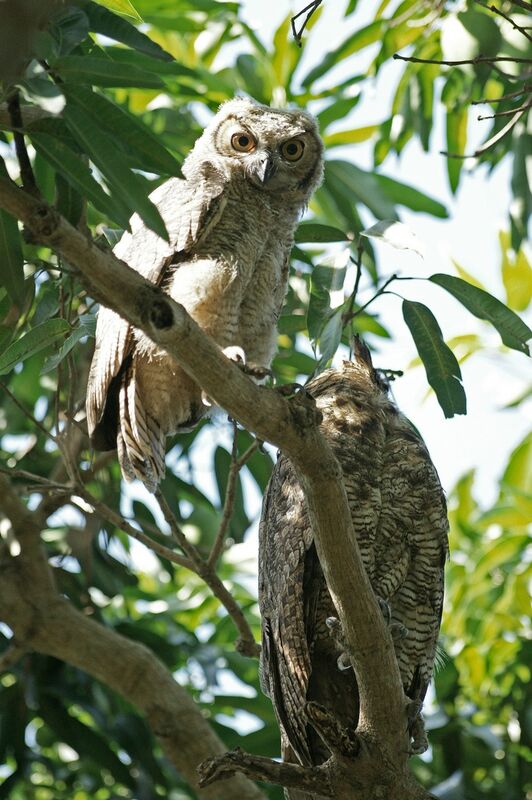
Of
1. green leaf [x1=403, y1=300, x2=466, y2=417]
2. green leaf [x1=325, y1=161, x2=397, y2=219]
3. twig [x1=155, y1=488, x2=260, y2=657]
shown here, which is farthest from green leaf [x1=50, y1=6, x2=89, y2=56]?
green leaf [x1=325, y1=161, x2=397, y2=219]

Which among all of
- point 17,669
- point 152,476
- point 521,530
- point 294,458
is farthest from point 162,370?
point 521,530

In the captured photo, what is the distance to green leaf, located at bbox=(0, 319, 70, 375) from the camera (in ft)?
7.45

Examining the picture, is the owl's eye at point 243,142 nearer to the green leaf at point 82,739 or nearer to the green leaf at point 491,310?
the green leaf at point 491,310

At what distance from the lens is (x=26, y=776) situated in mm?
3822

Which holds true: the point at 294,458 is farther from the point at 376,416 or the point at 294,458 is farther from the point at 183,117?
the point at 183,117

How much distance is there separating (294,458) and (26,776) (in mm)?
2498

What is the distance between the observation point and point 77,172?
1.84m

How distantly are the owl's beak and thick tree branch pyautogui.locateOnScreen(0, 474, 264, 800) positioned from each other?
4.35ft

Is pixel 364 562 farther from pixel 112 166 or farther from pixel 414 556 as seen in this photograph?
pixel 112 166

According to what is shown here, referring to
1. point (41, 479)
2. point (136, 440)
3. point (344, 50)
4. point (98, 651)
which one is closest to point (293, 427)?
point (136, 440)

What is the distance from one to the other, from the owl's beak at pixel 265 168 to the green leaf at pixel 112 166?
1.39 m

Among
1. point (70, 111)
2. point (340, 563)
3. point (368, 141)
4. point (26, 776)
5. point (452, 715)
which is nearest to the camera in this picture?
point (70, 111)

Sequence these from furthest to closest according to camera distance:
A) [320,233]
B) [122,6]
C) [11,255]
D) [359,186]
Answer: [359,186]
[320,233]
[122,6]
[11,255]

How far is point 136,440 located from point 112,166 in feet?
3.70
